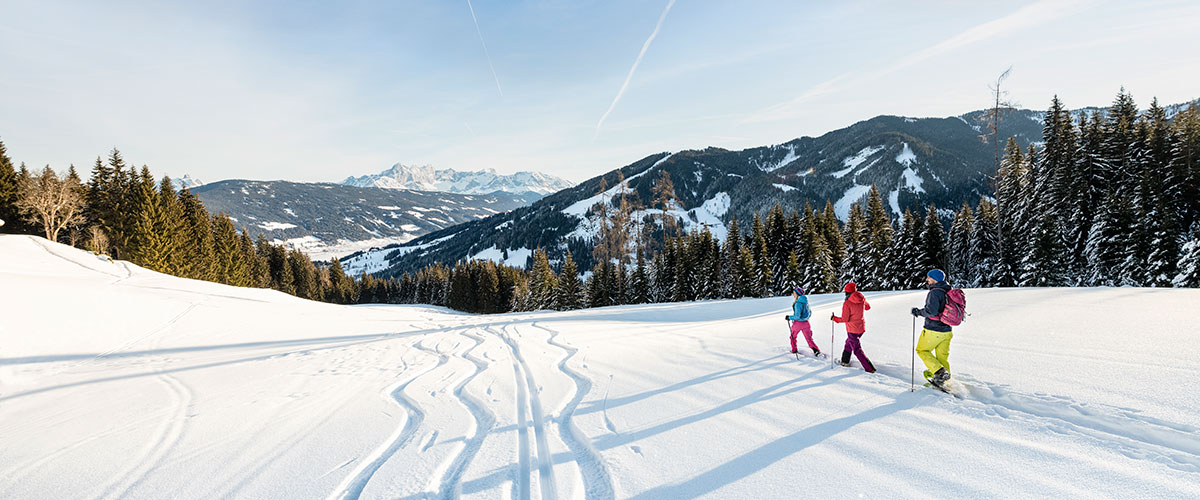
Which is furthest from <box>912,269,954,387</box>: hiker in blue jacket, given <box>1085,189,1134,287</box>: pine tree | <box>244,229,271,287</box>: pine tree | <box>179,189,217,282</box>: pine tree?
<box>244,229,271,287</box>: pine tree

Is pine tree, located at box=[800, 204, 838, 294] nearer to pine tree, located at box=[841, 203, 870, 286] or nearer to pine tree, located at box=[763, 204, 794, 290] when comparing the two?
pine tree, located at box=[841, 203, 870, 286]

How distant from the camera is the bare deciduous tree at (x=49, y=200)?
3744 cm

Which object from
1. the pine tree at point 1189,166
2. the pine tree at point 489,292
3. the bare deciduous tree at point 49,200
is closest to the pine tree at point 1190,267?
the pine tree at point 1189,166

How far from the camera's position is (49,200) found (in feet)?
124

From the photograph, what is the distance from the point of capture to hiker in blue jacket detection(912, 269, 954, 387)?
608cm

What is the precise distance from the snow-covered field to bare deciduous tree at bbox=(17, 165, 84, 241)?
4261 cm

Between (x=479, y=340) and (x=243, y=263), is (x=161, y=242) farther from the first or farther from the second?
(x=479, y=340)

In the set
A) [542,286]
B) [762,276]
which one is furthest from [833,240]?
[542,286]

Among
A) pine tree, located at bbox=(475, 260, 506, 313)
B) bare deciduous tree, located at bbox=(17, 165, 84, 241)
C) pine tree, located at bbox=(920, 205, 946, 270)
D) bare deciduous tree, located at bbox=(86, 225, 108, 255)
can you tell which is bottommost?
pine tree, located at bbox=(475, 260, 506, 313)

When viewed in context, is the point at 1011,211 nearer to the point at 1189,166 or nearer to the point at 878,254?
the point at 878,254

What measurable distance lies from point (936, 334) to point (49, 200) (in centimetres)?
6341

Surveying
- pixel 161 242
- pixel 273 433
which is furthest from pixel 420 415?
pixel 161 242

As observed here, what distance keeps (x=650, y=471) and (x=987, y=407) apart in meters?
4.48

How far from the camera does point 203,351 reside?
12.5 m
